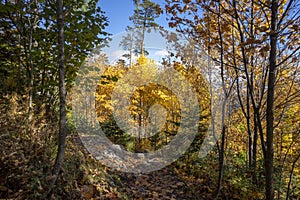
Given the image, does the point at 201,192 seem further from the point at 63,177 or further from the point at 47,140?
the point at 47,140

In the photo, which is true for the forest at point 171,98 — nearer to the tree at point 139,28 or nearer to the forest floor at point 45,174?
the forest floor at point 45,174

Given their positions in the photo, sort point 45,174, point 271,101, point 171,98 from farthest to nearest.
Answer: point 171,98 < point 45,174 < point 271,101

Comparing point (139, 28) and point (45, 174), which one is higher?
point (139, 28)

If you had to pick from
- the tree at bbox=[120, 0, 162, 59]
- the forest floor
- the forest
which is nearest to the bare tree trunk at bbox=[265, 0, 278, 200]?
the forest

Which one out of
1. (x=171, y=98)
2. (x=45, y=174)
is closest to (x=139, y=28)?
(x=171, y=98)

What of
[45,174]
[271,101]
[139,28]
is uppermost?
[139,28]

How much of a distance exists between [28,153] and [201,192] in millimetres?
3557

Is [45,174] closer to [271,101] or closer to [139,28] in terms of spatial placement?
[271,101]

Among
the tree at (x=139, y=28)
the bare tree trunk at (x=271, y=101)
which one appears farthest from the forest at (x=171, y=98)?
the tree at (x=139, y=28)

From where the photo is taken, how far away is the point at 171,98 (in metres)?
8.20

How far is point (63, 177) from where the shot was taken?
2.72 meters

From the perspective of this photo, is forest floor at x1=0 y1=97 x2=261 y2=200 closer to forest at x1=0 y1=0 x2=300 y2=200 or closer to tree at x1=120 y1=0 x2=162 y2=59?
forest at x1=0 y1=0 x2=300 y2=200

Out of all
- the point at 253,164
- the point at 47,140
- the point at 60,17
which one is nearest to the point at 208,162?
the point at 253,164

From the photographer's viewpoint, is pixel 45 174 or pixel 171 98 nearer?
pixel 45 174
